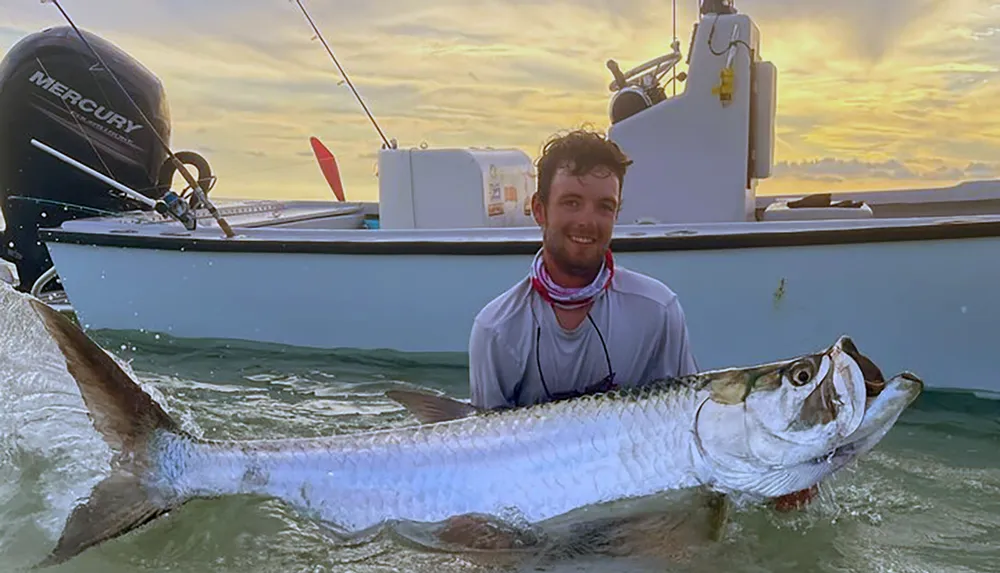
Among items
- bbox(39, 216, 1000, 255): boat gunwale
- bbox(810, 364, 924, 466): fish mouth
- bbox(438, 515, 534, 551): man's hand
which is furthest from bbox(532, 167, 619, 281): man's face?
bbox(39, 216, 1000, 255): boat gunwale

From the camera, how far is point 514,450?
2.51 meters

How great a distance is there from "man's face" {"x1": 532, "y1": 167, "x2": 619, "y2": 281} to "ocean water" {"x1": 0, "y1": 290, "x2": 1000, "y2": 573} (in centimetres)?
89

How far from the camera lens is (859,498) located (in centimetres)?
356

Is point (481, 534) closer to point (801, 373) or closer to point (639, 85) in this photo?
point (801, 373)

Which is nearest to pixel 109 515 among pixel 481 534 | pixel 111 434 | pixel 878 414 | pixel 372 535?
pixel 111 434

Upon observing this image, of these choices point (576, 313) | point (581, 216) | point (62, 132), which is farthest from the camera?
point (62, 132)

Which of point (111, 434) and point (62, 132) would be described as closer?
point (111, 434)

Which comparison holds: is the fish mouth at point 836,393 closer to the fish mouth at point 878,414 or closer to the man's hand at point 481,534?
the fish mouth at point 878,414

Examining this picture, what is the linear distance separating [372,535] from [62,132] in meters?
6.88

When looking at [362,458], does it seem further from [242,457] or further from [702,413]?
[702,413]

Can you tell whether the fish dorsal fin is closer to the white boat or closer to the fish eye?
the fish eye

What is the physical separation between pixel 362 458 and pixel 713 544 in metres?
1.12

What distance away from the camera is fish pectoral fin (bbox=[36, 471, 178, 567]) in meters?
2.57

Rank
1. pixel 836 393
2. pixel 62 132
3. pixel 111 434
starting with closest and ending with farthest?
pixel 836 393, pixel 111 434, pixel 62 132
